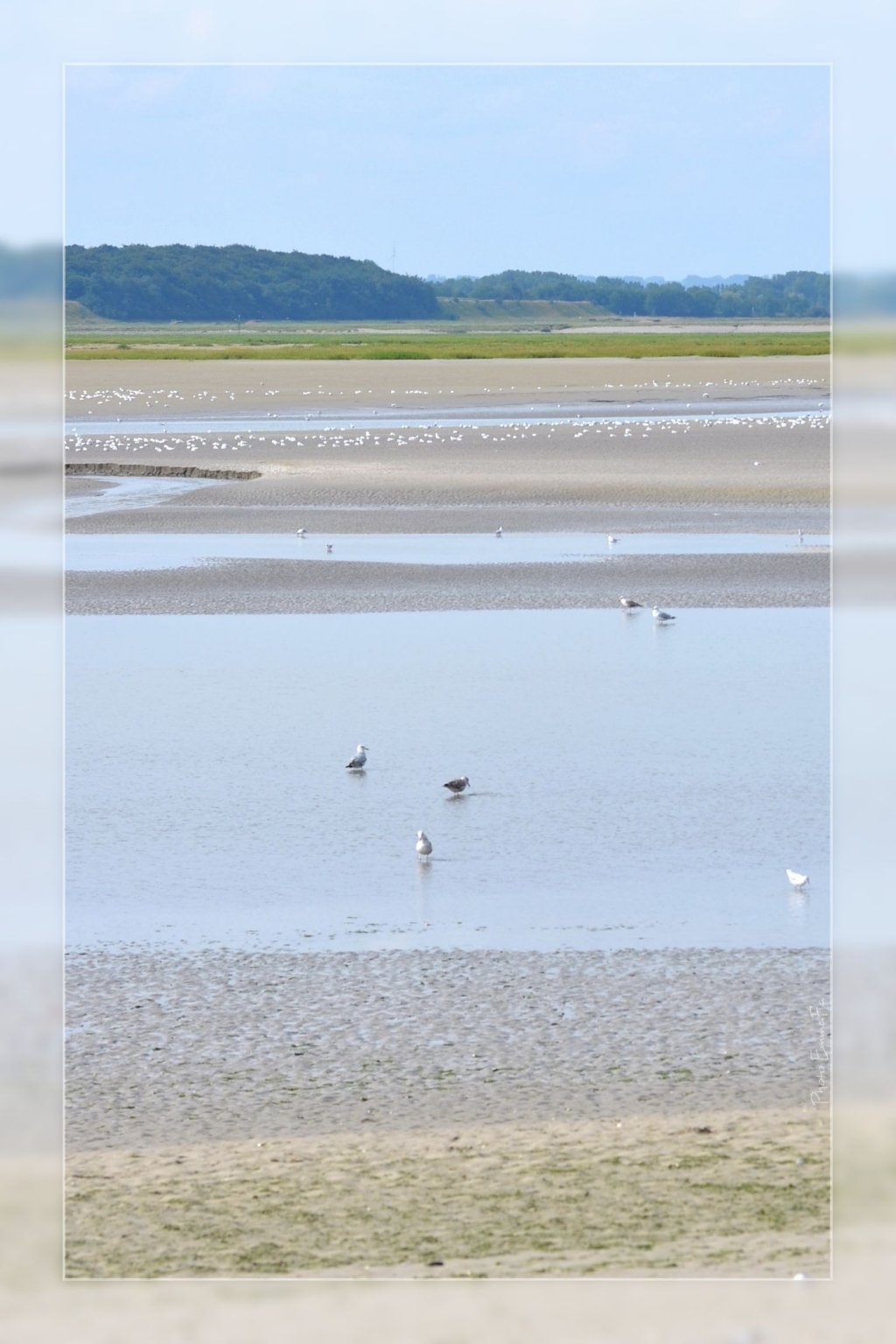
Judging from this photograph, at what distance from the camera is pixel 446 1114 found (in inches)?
219

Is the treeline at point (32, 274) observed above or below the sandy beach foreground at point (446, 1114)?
above

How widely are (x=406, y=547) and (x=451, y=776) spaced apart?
996 centimetres

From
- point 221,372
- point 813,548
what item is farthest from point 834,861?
point 221,372

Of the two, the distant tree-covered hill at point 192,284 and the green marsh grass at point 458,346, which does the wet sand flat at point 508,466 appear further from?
the green marsh grass at point 458,346

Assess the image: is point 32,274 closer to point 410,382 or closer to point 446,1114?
point 446,1114

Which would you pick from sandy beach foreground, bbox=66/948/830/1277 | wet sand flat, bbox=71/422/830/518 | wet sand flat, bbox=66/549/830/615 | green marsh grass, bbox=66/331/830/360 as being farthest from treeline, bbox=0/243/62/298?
green marsh grass, bbox=66/331/830/360

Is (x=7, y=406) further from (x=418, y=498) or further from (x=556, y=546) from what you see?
Result: (x=418, y=498)

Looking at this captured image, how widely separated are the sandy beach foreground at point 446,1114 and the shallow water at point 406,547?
38.1ft

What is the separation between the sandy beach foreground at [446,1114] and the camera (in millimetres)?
4664

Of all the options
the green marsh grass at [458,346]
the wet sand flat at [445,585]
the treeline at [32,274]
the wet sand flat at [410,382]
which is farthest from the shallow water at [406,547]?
the green marsh grass at [458,346]

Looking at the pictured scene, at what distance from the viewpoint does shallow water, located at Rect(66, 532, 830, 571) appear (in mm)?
18453

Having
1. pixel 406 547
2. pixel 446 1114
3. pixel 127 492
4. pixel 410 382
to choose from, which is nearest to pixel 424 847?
pixel 446 1114

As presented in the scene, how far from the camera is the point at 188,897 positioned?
7.78 meters

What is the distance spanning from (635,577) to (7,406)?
496 inches
